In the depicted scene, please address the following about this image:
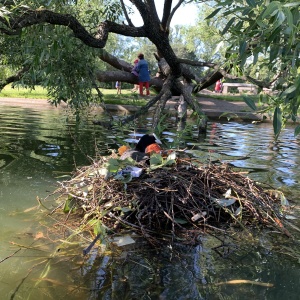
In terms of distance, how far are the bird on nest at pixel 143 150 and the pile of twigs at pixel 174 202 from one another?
0.34 metres

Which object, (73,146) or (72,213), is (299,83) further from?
(73,146)

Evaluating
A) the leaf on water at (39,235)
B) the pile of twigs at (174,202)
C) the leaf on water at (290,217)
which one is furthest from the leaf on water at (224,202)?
the leaf on water at (39,235)

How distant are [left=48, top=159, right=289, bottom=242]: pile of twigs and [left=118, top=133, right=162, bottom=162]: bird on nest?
0.34 m

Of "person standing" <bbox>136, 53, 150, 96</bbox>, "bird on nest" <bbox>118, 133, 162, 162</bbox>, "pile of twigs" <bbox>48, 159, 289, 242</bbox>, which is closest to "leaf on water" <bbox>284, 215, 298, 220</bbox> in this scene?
"pile of twigs" <bbox>48, 159, 289, 242</bbox>

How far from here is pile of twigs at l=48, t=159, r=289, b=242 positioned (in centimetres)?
326

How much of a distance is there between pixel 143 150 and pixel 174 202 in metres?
1.19

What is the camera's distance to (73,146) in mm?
7973

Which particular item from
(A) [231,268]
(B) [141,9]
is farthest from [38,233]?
(B) [141,9]

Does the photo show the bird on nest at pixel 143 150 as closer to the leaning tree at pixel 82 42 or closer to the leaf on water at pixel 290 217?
the leaning tree at pixel 82 42

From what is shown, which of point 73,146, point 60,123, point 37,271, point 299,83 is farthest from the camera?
point 60,123

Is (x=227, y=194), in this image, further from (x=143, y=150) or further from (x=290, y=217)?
(x=143, y=150)

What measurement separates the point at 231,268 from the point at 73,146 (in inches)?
230

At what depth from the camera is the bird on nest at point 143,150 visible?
12.9 ft

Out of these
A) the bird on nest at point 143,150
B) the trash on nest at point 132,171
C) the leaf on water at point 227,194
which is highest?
the bird on nest at point 143,150
